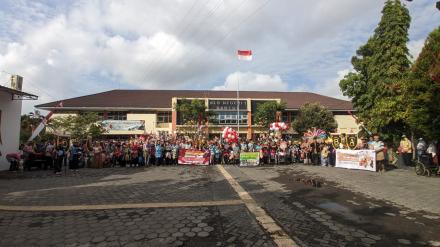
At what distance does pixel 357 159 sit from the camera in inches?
638

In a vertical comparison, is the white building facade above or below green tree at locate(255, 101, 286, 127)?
below

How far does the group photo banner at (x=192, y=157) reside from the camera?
19734 mm

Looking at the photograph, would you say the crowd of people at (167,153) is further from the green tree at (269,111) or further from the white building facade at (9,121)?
the green tree at (269,111)

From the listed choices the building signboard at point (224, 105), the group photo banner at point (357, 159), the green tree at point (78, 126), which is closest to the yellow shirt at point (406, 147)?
the group photo banner at point (357, 159)

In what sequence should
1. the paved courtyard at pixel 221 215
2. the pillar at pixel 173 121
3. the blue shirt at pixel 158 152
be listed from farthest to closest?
the pillar at pixel 173 121 → the blue shirt at pixel 158 152 → the paved courtyard at pixel 221 215

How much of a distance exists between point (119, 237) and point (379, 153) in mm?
13475

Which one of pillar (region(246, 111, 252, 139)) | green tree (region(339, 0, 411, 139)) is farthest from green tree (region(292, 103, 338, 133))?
green tree (region(339, 0, 411, 139))

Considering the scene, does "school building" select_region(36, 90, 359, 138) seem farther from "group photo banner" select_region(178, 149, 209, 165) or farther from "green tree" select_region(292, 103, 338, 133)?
"group photo banner" select_region(178, 149, 209, 165)

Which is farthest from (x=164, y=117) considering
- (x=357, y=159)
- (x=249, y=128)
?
(x=357, y=159)

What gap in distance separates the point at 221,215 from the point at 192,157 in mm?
13713

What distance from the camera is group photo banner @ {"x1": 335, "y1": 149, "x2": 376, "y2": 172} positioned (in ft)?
49.9

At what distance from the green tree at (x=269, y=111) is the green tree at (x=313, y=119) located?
316cm

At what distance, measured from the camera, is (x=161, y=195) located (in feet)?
27.5

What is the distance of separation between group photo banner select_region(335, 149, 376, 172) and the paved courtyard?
5486mm
